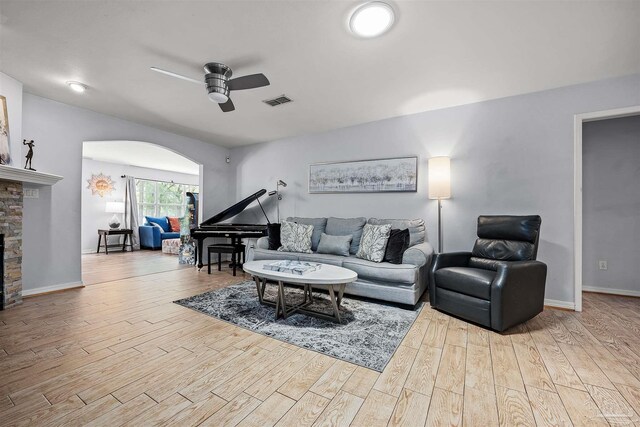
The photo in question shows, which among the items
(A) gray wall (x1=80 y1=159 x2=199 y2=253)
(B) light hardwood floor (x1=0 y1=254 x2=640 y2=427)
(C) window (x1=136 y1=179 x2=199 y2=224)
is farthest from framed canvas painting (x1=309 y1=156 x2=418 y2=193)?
(A) gray wall (x1=80 y1=159 x2=199 y2=253)

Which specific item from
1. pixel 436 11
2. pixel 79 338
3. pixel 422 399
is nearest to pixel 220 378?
pixel 422 399

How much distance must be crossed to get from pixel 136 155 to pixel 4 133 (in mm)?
3797

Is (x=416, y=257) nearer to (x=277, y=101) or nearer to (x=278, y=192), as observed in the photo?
(x=277, y=101)

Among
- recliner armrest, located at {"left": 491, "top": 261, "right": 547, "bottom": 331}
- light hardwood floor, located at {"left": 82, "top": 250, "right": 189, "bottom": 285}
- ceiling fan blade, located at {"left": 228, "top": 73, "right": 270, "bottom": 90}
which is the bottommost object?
light hardwood floor, located at {"left": 82, "top": 250, "right": 189, "bottom": 285}

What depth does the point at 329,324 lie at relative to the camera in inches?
96.5

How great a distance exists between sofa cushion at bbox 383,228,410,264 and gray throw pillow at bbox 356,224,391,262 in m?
0.05

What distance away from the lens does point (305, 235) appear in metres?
3.97

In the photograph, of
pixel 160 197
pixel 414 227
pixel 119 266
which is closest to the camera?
pixel 414 227

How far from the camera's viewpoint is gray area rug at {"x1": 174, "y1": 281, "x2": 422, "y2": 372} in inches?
78.0

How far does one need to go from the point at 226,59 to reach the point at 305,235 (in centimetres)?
241

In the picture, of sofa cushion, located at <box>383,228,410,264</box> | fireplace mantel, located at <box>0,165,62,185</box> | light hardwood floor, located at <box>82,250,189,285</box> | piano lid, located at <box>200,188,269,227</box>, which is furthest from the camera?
piano lid, located at <box>200,188,269,227</box>

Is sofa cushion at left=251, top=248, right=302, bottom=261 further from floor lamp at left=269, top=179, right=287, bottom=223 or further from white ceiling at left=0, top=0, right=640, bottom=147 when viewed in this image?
white ceiling at left=0, top=0, right=640, bottom=147

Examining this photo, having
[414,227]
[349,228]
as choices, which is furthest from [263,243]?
[414,227]

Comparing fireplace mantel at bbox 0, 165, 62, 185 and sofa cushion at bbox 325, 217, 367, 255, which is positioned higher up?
fireplace mantel at bbox 0, 165, 62, 185
